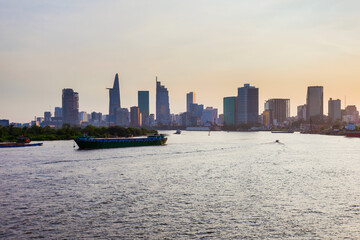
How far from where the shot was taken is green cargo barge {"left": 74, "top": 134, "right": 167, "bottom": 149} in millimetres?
126438

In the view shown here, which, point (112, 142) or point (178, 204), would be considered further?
point (112, 142)

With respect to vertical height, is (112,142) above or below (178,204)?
above

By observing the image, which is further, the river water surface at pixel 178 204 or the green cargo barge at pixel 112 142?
the green cargo barge at pixel 112 142

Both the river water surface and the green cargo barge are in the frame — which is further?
the green cargo barge

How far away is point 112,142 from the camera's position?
137m

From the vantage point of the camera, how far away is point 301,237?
2823 cm

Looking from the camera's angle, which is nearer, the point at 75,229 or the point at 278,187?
the point at 75,229

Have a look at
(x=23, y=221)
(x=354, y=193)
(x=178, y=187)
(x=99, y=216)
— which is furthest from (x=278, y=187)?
(x=23, y=221)

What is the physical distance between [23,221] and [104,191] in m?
14.5

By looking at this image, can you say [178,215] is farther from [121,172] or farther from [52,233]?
[121,172]

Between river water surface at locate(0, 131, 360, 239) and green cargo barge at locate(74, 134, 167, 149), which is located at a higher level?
green cargo barge at locate(74, 134, 167, 149)

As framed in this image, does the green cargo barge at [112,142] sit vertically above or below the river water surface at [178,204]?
above

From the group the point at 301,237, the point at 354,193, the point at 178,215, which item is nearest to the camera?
the point at 301,237

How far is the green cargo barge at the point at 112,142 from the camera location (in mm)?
126438
